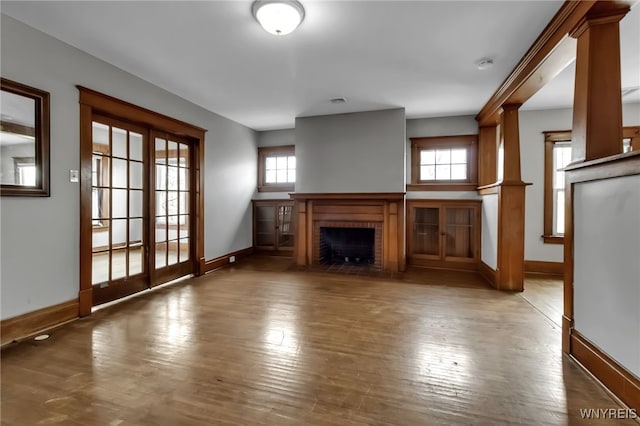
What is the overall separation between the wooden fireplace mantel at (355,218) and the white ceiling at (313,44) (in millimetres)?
1655

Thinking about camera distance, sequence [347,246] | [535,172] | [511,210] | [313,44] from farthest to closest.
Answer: [347,246], [535,172], [511,210], [313,44]

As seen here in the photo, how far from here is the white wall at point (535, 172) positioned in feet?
15.6

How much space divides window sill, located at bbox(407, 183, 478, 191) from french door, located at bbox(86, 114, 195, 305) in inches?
150

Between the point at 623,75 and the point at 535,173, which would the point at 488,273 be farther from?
the point at 623,75

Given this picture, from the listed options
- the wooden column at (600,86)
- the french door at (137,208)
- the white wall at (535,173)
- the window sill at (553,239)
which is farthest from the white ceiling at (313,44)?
the window sill at (553,239)

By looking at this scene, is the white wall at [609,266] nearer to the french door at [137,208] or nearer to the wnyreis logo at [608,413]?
the wnyreis logo at [608,413]

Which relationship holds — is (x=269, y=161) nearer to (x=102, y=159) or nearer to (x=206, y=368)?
(x=102, y=159)

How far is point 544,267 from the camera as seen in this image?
478 cm

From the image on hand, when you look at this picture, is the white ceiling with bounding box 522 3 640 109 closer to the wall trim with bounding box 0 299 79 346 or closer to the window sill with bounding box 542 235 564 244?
the window sill with bounding box 542 235 564 244

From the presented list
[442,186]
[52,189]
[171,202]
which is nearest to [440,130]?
[442,186]

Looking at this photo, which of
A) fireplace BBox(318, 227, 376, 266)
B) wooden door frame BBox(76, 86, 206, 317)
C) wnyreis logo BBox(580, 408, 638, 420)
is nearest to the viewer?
wnyreis logo BBox(580, 408, 638, 420)

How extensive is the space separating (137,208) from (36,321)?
1549mm

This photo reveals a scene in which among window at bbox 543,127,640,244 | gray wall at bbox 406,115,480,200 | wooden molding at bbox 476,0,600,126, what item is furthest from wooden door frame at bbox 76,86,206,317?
window at bbox 543,127,640,244

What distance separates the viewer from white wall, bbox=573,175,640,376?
5.42 ft
